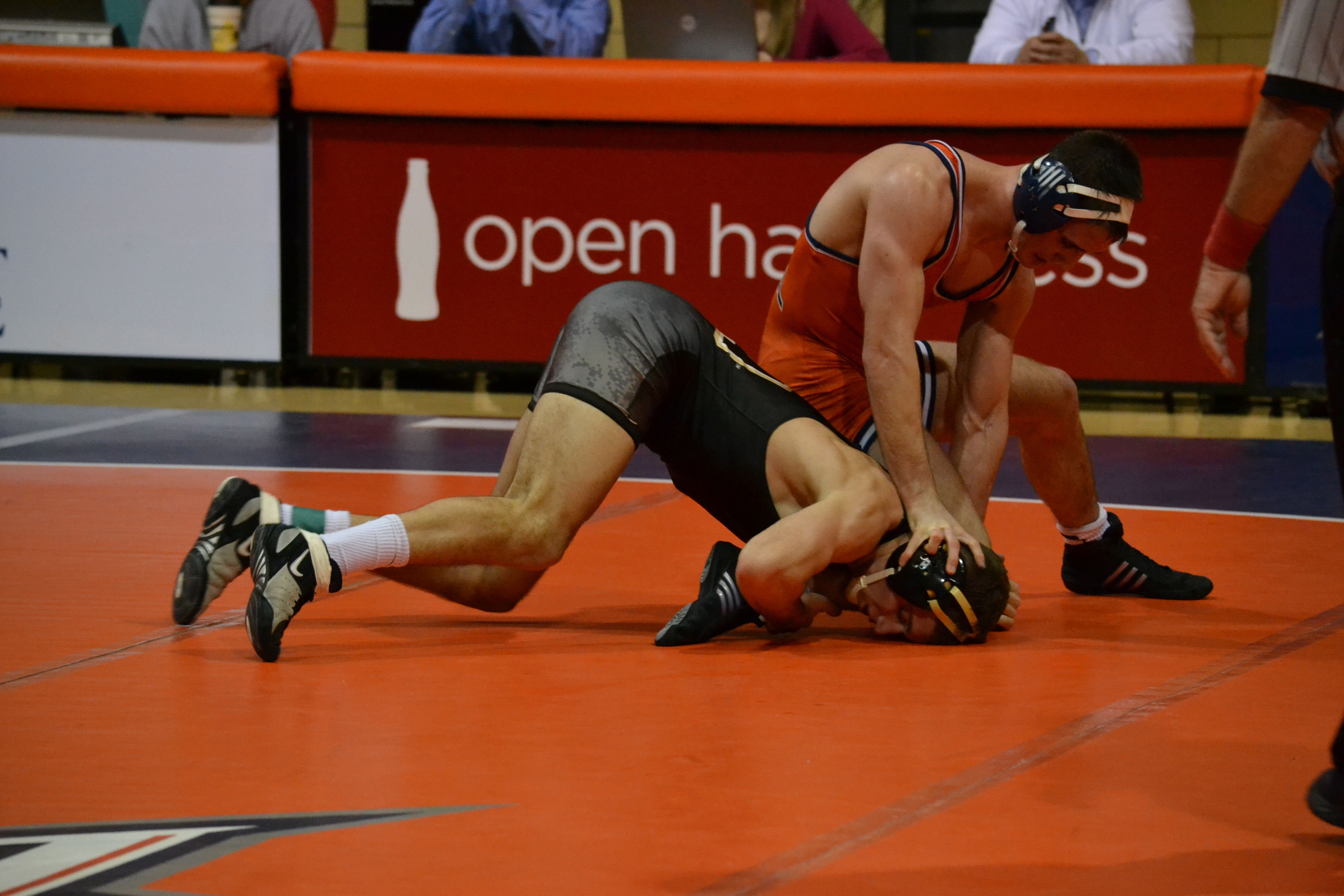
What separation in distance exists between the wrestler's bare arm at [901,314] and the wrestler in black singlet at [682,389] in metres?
0.18

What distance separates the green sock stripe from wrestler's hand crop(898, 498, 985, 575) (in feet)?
4.04

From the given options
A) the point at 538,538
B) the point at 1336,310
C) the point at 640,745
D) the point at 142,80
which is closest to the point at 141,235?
the point at 142,80

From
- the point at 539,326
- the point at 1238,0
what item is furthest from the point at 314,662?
the point at 1238,0

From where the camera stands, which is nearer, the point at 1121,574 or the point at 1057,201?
the point at 1057,201

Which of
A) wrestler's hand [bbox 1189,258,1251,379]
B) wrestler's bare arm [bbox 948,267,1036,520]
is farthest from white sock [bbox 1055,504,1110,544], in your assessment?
wrestler's hand [bbox 1189,258,1251,379]

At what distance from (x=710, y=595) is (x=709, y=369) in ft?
1.69

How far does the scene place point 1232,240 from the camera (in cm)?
236

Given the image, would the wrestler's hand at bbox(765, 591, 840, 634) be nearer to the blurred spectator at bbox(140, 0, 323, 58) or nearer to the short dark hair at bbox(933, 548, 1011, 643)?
the short dark hair at bbox(933, 548, 1011, 643)

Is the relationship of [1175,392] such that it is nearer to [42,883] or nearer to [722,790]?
[722,790]

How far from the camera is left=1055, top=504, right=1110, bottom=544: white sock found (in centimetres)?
407

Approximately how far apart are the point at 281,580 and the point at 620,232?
400 centimetres

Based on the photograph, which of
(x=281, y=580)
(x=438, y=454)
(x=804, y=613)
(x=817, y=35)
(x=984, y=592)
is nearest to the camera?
(x=281, y=580)

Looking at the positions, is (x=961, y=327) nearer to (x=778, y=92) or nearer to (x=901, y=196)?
(x=901, y=196)

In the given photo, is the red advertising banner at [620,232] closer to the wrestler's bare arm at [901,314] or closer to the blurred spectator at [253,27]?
the blurred spectator at [253,27]
